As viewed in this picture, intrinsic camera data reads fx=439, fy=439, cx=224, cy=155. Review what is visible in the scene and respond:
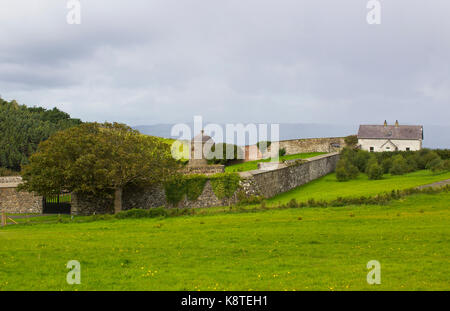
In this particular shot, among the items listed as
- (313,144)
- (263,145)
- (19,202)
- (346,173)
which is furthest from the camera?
(313,144)

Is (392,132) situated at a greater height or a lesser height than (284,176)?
greater

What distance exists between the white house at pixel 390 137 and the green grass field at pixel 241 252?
4623 centimetres

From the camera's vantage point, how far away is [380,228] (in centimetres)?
1711

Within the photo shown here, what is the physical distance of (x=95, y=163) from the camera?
27719 mm

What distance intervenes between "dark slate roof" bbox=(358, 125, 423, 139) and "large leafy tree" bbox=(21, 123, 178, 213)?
148 feet

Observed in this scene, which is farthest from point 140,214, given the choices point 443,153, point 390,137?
point 390,137

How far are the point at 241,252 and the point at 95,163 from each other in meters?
16.8

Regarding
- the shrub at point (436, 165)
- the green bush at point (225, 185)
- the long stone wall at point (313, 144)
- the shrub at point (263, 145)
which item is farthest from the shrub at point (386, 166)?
the shrub at point (263, 145)

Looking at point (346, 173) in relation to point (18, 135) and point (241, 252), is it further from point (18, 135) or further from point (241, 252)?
point (18, 135)

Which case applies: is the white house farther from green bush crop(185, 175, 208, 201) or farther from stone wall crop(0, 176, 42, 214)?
stone wall crop(0, 176, 42, 214)

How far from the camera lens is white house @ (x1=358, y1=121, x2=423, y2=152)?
6575cm

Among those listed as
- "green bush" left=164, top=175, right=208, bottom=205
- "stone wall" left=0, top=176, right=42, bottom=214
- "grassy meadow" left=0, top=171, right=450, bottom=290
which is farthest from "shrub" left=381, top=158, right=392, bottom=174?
"stone wall" left=0, top=176, right=42, bottom=214
